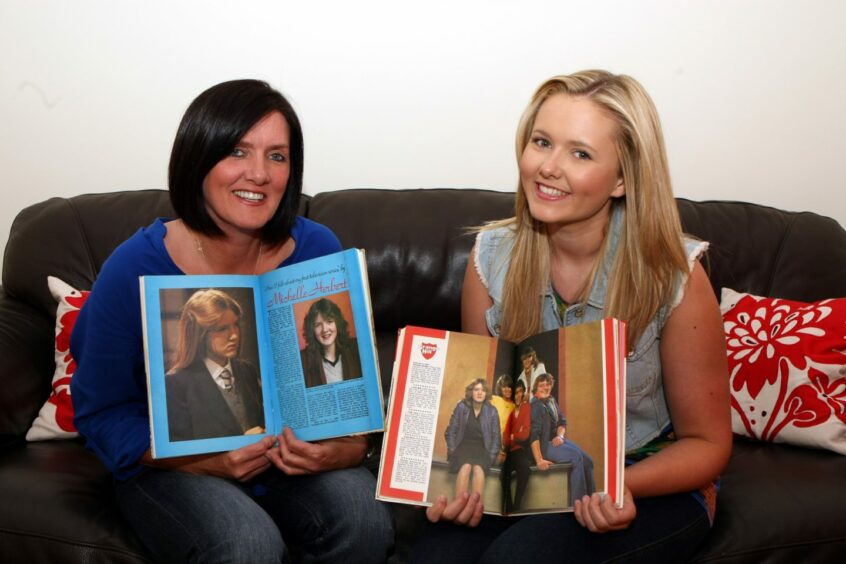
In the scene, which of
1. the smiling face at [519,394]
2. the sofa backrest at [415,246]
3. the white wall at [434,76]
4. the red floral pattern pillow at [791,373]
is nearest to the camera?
the smiling face at [519,394]

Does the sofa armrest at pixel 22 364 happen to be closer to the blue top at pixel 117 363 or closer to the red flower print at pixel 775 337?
the blue top at pixel 117 363

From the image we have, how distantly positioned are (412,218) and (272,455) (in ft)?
3.08

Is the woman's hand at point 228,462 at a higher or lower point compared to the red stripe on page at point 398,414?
lower

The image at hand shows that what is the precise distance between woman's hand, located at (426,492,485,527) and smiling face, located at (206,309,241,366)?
0.43 metres

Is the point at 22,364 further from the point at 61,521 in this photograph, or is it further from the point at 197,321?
the point at 197,321

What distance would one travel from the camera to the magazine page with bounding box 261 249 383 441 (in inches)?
55.7

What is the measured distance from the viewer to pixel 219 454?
148 centimetres

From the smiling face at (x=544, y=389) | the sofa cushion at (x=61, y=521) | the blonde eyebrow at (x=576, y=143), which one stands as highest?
the blonde eyebrow at (x=576, y=143)

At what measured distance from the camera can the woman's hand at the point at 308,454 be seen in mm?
1440

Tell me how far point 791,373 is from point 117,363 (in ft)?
4.73

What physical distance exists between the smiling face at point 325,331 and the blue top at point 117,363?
1.06ft

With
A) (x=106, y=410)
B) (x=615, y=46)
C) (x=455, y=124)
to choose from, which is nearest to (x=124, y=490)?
(x=106, y=410)

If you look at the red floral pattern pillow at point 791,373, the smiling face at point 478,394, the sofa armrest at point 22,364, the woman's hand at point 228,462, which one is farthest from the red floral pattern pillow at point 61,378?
the red floral pattern pillow at point 791,373

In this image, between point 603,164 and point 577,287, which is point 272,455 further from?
point 603,164
